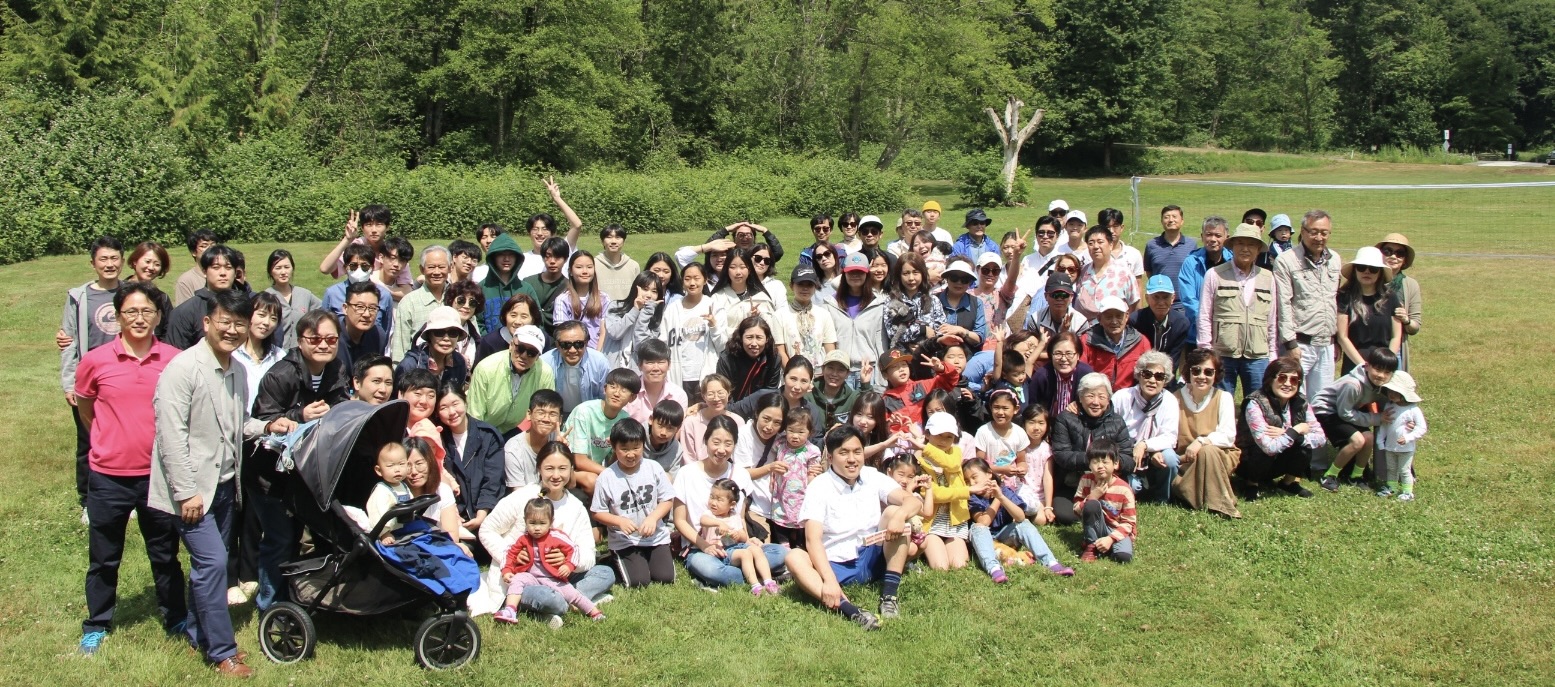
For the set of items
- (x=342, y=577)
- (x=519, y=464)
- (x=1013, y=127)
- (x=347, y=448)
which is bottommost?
(x=342, y=577)

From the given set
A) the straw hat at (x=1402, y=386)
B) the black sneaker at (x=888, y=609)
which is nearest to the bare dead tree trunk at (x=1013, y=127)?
the straw hat at (x=1402, y=386)

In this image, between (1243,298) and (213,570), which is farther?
(1243,298)

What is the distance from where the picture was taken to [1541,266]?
1819cm

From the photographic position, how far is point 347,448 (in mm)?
5043

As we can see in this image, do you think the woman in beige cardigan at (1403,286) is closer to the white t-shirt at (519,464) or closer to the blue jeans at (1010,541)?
the blue jeans at (1010,541)

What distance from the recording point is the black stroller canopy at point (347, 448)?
5.03 meters

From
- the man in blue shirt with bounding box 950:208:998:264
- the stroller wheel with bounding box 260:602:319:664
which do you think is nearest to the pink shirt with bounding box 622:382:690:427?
the stroller wheel with bounding box 260:602:319:664

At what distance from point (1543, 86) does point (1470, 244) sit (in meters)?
50.7

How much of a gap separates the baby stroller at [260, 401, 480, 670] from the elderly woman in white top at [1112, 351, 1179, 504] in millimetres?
4517

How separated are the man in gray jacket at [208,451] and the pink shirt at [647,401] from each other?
97.5 inches

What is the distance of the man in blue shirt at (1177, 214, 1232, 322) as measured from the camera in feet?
27.3

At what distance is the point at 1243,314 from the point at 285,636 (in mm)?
6642

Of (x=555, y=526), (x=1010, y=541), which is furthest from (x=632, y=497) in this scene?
(x=1010, y=541)

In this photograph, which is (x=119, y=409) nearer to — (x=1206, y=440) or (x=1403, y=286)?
(x=1206, y=440)
